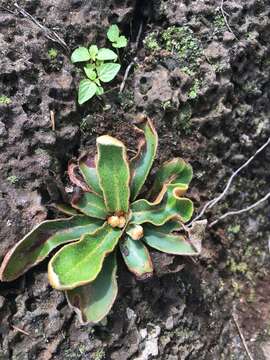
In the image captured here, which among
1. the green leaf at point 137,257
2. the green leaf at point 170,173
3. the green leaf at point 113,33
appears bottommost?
the green leaf at point 137,257

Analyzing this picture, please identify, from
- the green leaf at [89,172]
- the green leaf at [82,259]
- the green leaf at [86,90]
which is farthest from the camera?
the green leaf at [86,90]

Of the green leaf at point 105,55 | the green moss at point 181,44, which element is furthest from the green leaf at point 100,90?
the green moss at point 181,44

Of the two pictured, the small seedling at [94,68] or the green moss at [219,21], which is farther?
the green moss at [219,21]

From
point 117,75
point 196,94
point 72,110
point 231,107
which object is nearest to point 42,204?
point 72,110

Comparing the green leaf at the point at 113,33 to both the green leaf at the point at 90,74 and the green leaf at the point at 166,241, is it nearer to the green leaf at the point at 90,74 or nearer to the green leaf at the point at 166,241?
the green leaf at the point at 90,74

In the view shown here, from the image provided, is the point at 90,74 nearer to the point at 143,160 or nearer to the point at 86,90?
the point at 86,90

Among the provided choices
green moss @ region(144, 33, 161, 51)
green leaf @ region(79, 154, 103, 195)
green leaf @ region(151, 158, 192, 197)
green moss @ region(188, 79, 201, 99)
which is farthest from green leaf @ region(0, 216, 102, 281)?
green moss @ region(144, 33, 161, 51)

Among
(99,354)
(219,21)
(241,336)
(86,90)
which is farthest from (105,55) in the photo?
(241,336)
